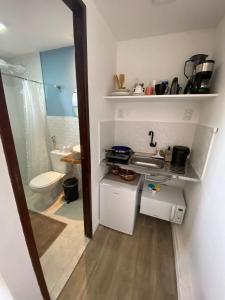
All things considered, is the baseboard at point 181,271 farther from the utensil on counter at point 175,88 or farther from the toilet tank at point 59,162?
the toilet tank at point 59,162

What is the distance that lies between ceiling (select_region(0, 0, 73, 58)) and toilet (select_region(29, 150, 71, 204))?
155 cm

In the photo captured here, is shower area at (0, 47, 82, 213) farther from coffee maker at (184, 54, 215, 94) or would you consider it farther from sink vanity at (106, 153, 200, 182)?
coffee maker at (184, 54, 215, 94)

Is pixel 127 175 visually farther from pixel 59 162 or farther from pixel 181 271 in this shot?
pixel 59 162

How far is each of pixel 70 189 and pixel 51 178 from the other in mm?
327

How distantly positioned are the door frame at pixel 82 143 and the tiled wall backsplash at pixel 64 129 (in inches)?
38.7

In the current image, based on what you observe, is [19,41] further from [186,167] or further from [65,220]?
[186,167]

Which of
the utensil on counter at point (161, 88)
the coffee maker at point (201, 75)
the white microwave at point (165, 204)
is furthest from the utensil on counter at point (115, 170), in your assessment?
the coffee maker at point (201, 75)

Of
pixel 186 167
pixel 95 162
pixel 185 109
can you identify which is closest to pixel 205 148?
pixel 186 167

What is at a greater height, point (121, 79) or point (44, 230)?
point (121, 79)

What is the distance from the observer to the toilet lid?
6.11 ft

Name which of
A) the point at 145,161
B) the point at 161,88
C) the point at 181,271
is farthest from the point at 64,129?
the point at 181,271

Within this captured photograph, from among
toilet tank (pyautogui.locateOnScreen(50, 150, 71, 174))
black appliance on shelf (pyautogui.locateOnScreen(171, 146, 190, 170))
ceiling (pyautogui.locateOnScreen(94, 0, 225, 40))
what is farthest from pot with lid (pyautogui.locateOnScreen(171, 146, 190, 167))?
toilet tank (pyautogui.locateOnScreen(50, 150, 71, 174))

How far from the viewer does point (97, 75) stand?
51.0 inches

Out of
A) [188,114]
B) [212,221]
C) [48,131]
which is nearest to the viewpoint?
[212,221]
